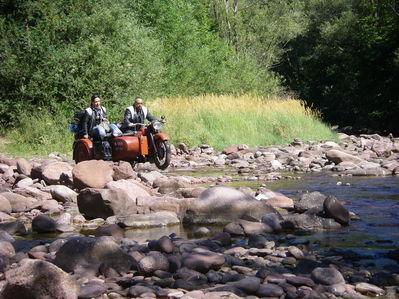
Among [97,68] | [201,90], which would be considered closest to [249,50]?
[201,90]

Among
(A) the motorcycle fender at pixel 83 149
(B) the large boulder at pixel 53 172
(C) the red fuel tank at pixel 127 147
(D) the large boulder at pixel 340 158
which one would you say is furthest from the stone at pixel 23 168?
(D) the large boulder at pixel 340 158

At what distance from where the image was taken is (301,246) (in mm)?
5594

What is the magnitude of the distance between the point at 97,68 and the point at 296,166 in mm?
7632

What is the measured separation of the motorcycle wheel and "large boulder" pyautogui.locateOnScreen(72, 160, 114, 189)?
3225 millimetres

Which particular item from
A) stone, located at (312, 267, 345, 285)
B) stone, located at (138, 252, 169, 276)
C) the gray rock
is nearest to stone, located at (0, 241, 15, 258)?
stone, located at (138, 252, 169, 276)

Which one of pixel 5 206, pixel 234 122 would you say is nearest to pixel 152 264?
pixel 5 206

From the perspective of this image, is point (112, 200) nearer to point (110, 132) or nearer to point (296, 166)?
point (110, 132)

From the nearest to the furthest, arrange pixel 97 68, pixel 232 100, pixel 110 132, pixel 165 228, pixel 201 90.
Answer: pixel 165 228 → pixel 110 132 → pixel 97 68 → pixel 232 100 → pixel 201 90

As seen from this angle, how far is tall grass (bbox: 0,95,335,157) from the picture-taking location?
18016 millimetres

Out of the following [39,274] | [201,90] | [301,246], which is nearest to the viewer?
[39,274]

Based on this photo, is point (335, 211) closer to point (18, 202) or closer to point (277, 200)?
point (277, 200)

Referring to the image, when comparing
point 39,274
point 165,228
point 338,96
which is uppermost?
point 39,274

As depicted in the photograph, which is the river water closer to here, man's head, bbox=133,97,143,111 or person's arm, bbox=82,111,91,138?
man's head, bbox=133,97,143,111

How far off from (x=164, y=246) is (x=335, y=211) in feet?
7.15
